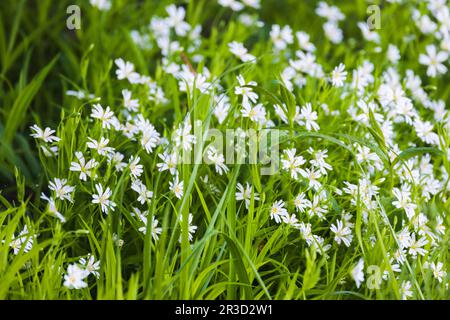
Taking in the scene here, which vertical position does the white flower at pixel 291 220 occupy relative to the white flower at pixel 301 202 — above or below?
below

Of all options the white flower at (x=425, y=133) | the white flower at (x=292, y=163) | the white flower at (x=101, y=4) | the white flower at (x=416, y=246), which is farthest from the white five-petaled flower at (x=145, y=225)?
the white flower at (x=101, y=4)

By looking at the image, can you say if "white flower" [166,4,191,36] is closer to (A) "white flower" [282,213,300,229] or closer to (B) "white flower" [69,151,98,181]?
(B) "white flower" [69,151,98,181]

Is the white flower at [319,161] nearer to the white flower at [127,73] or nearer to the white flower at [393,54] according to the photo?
the white flower at [127,73]

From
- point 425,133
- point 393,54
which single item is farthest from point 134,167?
point 393,54

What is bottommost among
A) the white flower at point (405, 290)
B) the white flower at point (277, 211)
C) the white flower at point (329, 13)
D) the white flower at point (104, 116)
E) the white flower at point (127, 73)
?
the white flower at point (405, 290)

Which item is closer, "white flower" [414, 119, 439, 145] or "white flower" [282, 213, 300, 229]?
"white flower" [282, 213, 300, 229]

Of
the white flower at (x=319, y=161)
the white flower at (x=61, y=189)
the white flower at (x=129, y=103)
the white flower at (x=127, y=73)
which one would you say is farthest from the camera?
the white flower at (x=127, y=73)

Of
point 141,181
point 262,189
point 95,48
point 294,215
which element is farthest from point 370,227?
point 95,48

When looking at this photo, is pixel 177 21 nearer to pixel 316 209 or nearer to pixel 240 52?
pixel 240 52

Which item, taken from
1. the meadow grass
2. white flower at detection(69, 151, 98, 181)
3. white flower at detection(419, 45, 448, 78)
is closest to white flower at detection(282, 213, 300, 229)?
the meadow grass
